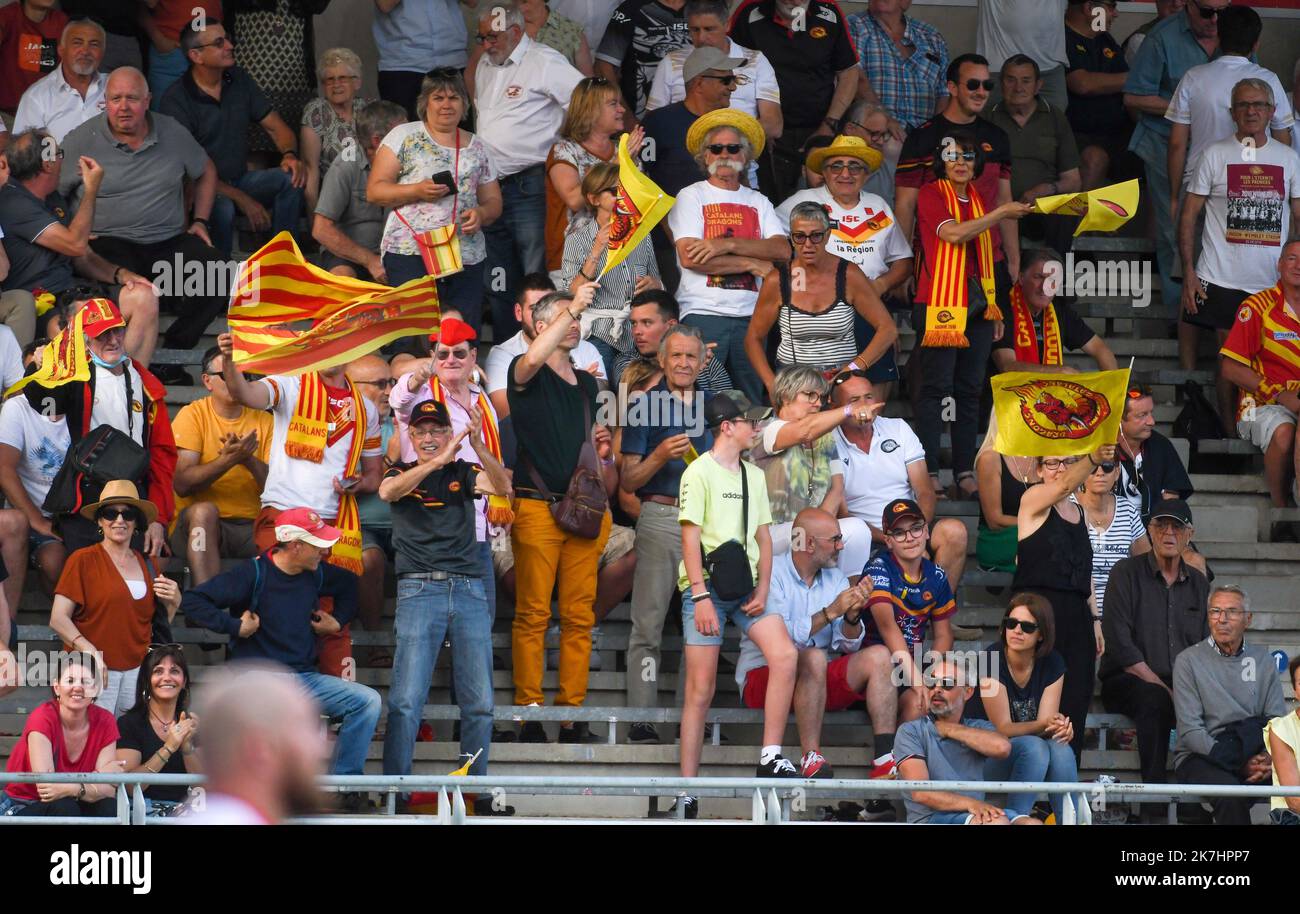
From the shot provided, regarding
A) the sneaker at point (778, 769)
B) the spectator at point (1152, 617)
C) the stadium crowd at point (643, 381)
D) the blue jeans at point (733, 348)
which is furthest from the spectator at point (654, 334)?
the spectator at point (1152, 617)

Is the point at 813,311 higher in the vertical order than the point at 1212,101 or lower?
lower

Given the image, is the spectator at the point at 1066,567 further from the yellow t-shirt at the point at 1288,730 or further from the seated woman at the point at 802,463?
the yellow t-shirt at the point at 1288,730

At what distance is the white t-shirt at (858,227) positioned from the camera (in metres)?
12.8

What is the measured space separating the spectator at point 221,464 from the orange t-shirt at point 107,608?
83cm

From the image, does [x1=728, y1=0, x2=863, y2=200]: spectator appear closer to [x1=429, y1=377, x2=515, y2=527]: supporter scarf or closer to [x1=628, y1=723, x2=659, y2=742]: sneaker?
[x1=429, y1=377, x2=515, y2=527]: supporter scarf

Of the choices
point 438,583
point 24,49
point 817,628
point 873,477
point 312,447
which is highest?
point 24,49

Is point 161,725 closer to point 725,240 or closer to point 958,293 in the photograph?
point 725,240

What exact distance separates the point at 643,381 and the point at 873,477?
1306mm

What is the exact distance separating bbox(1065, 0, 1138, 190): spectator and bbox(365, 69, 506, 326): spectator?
460cm

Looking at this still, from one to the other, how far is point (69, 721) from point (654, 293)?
3.87 meters

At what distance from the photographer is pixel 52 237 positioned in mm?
11891

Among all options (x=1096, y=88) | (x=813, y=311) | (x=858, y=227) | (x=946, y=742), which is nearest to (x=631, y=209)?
(x=813, y=311)

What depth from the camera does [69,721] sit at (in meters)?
9.41
